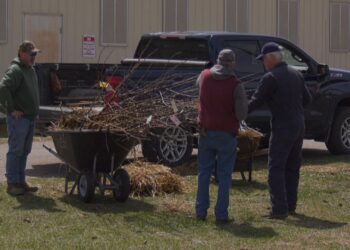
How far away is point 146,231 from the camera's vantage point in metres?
8.01

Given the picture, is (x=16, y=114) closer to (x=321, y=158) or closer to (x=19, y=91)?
(x=19, y=91)

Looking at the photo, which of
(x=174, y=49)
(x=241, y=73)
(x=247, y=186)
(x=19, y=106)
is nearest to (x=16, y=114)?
(x=19, y=106)

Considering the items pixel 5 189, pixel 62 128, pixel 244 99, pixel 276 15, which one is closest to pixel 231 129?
pixel 244 99

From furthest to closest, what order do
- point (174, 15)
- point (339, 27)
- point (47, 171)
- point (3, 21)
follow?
point (339, 27) < point (174, 15) < point (3, 21) < point (47, 171)

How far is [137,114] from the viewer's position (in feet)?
30.6

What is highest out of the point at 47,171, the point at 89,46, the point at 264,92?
the point at 89,46

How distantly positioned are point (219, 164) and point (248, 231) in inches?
31.7

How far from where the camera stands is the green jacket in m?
9.51

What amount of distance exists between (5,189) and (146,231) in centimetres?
277

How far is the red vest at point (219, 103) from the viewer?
8.33m

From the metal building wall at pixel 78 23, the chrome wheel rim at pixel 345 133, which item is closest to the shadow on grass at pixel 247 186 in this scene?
the chrome wheel rim at pixel 345 133

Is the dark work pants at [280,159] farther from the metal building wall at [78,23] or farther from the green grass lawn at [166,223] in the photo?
the metal building wall at [78,23]

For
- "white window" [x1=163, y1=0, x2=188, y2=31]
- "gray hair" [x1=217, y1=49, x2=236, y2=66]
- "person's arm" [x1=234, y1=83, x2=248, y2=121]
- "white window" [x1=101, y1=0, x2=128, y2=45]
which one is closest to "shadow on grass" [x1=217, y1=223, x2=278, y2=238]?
"person's arm" [x1=234, y1=83, x2=248, y2=121]

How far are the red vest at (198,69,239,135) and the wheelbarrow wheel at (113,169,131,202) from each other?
140 cm
